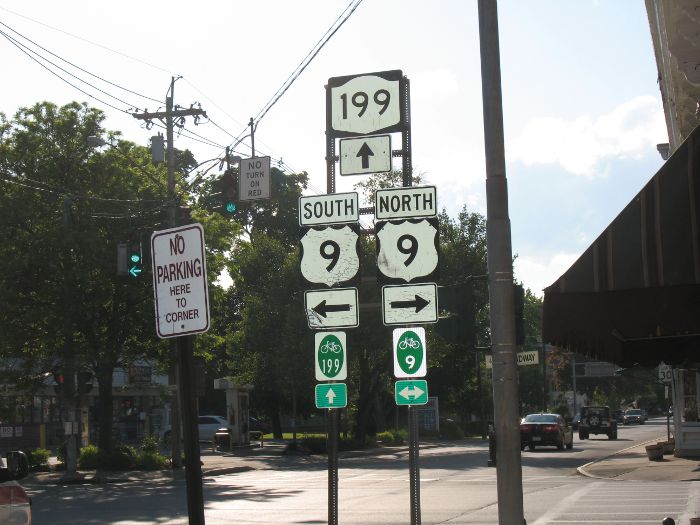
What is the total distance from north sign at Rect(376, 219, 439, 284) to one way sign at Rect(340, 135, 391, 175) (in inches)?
28.8

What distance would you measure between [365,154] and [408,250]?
115 centimetres

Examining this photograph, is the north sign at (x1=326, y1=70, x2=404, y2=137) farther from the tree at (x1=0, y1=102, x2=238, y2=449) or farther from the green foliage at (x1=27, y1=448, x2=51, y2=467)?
the green foliage at (x1=27, y1=448, x2=51, y2=467)

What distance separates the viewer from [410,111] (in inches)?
414

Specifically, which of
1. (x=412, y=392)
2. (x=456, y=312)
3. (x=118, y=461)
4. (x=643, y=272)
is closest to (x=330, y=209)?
(x=456, y=312)

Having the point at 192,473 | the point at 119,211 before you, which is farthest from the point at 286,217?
the point at 192,473

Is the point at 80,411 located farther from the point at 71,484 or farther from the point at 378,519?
the point at 378,519

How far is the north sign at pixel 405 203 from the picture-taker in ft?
31.5

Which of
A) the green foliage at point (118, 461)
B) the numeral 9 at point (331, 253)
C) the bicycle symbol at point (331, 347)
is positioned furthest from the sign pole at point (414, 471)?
the green foliage at point (118, 461)

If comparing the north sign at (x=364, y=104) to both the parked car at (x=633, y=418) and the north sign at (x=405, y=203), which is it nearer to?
the north sign at (x=405, y=203)

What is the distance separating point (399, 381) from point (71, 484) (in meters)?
18.7

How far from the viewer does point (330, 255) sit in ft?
32.5

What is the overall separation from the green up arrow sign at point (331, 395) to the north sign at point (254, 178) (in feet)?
55.9

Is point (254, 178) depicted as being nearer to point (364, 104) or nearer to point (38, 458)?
point (38, 458)

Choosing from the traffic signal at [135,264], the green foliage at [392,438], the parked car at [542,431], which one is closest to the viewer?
the traffic signal at [135,264]
